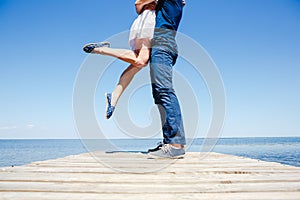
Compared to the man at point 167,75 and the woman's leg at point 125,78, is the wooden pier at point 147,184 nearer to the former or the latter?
the man at point 167,75

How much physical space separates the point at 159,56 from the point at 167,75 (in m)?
0.19

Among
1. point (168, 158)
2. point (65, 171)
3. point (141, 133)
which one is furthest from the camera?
point (141, 133)

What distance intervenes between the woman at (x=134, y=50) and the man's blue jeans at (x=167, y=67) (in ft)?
0.23

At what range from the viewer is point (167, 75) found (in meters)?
2.46

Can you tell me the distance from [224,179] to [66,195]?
76cm

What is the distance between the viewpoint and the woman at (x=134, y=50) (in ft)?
8.11

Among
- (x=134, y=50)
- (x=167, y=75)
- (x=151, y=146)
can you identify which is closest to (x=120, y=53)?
(x=134, y=50)

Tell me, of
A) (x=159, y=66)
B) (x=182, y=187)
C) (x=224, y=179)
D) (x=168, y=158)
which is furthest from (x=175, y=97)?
(x=182, y=187)

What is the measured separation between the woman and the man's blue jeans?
7cm

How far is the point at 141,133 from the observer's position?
3168 millimetres

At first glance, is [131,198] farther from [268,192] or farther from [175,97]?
[175,97]

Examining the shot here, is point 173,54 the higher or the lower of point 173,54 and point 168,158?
the higher

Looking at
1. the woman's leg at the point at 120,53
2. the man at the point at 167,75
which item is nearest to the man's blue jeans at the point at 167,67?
the man at the point at 167,75

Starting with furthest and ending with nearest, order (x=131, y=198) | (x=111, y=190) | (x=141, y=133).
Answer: (x=141, y=133) < (x=111, y=190) < (x=131, y=198)
